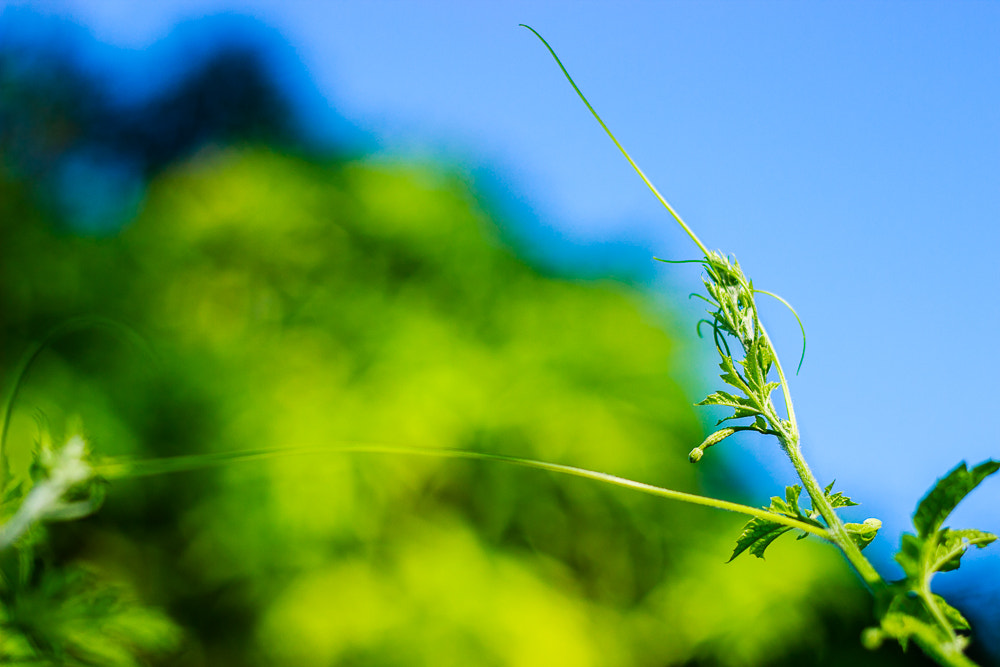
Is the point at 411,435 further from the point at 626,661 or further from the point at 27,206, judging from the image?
the point at 27,206

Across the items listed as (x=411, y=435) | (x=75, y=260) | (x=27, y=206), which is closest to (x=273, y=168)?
(x=75, y=260)

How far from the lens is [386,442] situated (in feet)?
7.33

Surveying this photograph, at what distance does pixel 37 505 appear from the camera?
1.21 feet

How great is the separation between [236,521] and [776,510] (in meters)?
2.03

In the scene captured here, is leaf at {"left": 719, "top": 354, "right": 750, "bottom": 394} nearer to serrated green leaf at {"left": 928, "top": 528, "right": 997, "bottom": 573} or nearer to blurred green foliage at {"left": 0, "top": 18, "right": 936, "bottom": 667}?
serrated green leaf at {"left": 928, "top": 528, "right": 997, "bottom": 573}

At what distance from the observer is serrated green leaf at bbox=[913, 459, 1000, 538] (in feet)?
0.86

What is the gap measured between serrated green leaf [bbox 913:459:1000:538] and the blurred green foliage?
5.82ft

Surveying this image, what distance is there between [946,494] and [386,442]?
6.75 feet

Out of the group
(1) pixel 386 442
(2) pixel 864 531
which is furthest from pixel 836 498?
(1) pixel 386 442

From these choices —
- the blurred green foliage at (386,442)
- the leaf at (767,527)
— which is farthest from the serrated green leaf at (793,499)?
the blurred green foliage at (386,442)

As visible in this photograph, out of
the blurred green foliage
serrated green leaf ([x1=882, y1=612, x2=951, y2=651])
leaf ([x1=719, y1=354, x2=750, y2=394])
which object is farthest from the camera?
the blurred green foliage

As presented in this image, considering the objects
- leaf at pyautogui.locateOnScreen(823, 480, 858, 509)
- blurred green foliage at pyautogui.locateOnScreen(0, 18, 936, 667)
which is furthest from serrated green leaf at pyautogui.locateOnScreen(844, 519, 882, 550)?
blurred green foliage at pyautogui.locateOnScreen(0, 18, 936, 667)

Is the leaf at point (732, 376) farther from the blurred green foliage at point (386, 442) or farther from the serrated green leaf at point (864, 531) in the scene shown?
the blurred green foliage at point (386, 442)

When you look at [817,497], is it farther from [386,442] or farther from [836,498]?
[386,442]
